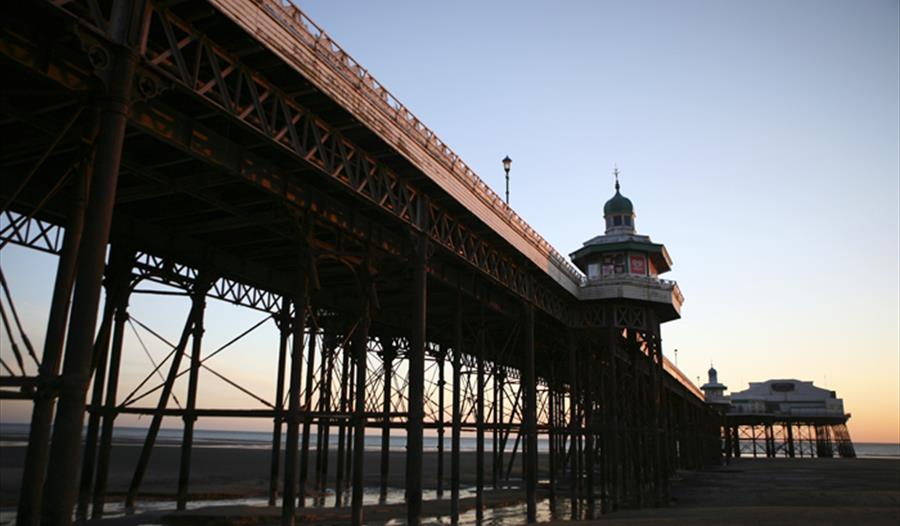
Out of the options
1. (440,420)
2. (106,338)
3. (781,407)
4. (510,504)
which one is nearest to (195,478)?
(510,504)

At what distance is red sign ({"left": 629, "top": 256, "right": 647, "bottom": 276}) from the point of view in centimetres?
4066

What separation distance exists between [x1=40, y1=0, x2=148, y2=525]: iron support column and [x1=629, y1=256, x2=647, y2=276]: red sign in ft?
113

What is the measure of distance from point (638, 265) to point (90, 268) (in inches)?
1404

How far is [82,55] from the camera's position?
12.2 meters

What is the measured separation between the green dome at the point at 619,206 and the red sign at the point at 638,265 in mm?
7032

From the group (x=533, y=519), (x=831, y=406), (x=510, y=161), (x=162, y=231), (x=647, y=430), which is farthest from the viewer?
(x=831, y=406)

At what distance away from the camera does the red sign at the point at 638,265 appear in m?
40.7

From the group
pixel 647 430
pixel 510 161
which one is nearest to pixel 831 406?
pixel 647 430

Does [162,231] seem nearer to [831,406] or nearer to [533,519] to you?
[533,519]

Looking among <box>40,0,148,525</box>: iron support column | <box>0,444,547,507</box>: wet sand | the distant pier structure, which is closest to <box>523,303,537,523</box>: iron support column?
<box>0,444,547,507</box>: wet sand

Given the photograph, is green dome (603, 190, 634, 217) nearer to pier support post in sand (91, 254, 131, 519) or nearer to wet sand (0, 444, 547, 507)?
wet sand (0, 444, 547, 507)

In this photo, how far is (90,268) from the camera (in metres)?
9.44

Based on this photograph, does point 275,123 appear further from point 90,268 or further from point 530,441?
point 530,441

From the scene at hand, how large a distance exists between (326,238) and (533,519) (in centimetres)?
1334
